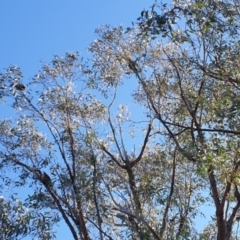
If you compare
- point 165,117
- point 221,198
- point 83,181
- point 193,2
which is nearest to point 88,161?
point 83,181

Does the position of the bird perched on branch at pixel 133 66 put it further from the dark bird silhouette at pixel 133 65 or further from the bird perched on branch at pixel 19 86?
the bird perched on branch at pixel 19 86

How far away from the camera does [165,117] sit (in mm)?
10102

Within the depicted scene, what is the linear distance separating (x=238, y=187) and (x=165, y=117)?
1.82 m

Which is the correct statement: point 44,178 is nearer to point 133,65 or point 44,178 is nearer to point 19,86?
point 19,86

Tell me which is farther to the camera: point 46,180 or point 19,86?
point 19,86

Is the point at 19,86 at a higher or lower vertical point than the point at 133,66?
lower

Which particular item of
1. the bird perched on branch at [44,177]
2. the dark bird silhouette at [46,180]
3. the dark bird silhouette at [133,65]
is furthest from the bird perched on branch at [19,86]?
the dark bird silhouette at [133,65]

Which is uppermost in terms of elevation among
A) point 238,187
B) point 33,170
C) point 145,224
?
point 33,170

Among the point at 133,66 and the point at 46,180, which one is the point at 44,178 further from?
the point at 133,66

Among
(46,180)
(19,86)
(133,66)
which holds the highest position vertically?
(133,66)

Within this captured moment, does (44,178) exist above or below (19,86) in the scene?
below

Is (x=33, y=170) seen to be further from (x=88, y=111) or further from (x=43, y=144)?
(x=88, y=111)

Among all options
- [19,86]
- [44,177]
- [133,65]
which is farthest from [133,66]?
[44,177]

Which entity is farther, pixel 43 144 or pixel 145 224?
pixel 43 144
